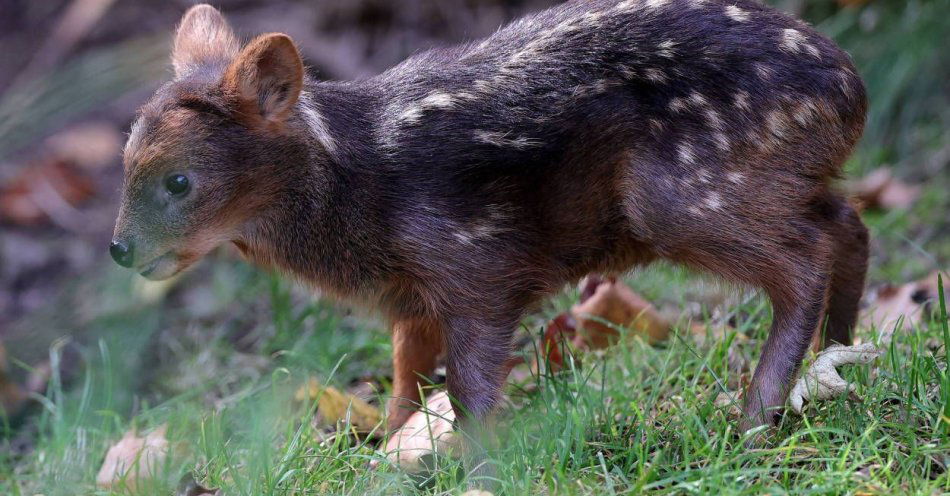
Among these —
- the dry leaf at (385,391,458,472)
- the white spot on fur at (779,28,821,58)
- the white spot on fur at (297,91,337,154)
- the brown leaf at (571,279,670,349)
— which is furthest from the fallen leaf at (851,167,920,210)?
the white spot on fur at (297,91,337,154)

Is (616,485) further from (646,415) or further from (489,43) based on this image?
(489,43)

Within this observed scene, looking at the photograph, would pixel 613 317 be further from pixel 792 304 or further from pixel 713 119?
pixel 713 119

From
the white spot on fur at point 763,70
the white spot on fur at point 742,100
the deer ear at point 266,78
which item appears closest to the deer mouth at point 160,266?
the deer ear at point 266,78

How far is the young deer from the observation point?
3959 mm

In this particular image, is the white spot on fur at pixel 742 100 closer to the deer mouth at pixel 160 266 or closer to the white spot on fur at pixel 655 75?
the white spot on fur at pixel 655 75

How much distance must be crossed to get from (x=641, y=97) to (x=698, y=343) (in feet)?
3.96

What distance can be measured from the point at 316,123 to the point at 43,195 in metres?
4.02

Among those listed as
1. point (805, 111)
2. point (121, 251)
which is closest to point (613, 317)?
point (805, 111)

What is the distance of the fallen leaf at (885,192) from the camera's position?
6.41 m

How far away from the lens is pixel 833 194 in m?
4.41

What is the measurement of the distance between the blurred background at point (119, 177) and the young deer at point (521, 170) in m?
0.70

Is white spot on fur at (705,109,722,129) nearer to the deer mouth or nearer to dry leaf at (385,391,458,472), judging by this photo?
dry leaf at (385,391,458,472)

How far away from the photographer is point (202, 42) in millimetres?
4441

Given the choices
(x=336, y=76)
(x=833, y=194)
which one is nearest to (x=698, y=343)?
(x=833, y=194)
